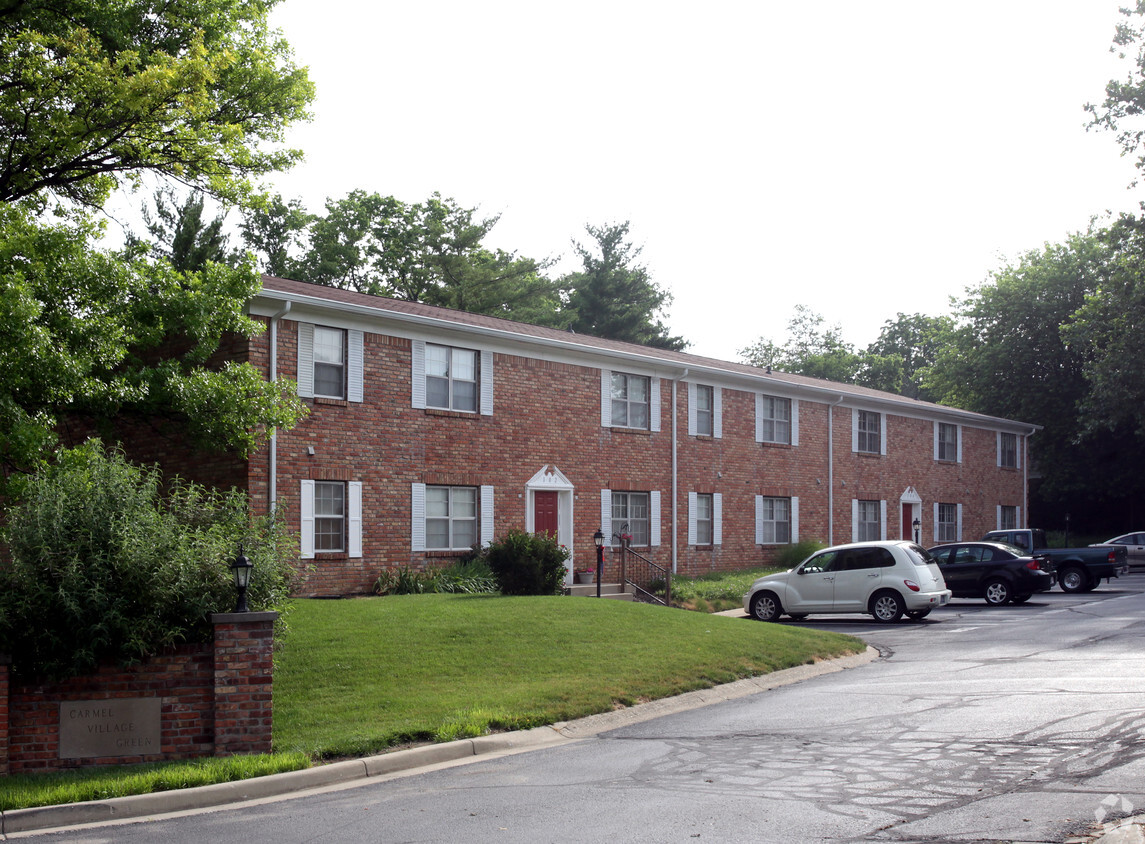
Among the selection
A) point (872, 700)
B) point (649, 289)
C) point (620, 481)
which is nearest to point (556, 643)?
point (872, 700)

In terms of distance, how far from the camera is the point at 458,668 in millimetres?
12586

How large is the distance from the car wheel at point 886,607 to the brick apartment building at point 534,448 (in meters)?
6.75

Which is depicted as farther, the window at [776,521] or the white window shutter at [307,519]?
the window at [776,521]

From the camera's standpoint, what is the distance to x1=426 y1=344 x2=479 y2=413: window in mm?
22312

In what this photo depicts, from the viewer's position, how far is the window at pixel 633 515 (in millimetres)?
25969

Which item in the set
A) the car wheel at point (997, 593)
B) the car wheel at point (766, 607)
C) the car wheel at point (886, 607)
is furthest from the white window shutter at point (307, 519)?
the car wheel at point (997, 593)

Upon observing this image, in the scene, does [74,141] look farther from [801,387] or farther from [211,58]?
[801,387]

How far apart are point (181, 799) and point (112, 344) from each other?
7.22m

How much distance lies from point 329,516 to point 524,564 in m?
3.91

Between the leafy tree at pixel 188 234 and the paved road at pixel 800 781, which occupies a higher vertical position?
the leafy tree at pixel 188 234

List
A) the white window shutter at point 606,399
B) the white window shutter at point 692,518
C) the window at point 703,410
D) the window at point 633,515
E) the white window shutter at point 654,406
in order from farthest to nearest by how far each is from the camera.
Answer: the window at point 703,410 → the white window shutter at point 692,518 → the white window shutter at point 654,406 → the window at point 633,515 → the white window shutter at point 606,399

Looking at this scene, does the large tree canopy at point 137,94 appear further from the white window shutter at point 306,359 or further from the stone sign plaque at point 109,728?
the stone sign plaque at point 109,728

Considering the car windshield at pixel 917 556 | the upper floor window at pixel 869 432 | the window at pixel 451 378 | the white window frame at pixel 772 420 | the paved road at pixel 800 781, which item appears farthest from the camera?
the upper floor window at pixel 869 432

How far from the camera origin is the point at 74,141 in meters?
13.9
